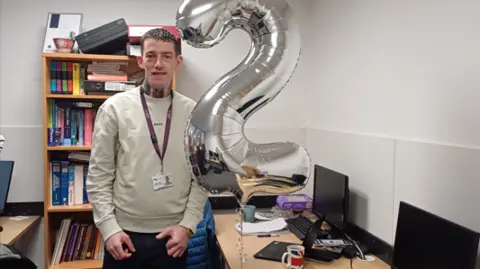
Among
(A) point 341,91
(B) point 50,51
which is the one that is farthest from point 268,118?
(B) point 50,51

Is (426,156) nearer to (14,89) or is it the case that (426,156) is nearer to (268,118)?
(268,118)

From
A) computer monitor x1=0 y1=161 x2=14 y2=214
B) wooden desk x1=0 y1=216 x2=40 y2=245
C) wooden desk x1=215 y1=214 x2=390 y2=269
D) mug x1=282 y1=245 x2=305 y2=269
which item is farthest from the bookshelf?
mug x1=282 y1=245 x2=305 y2=269

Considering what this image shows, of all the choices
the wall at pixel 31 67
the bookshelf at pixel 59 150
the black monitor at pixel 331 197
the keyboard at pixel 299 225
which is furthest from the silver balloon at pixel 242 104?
the wall at pixel 31 67

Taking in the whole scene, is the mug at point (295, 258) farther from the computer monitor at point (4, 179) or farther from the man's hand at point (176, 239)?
the computer monitor at point (4, 179)

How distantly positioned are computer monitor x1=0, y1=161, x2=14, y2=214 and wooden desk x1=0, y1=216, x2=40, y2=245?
0.11m

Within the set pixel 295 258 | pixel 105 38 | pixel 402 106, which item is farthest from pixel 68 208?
pixel 402 106

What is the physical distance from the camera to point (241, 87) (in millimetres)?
1378

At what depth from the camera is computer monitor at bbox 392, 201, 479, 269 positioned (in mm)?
1433

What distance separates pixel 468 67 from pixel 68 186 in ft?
8.27

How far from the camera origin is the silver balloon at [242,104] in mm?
1319

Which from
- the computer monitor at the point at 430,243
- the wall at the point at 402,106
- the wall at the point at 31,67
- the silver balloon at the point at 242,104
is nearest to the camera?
the silver balloon at the point at 242,104

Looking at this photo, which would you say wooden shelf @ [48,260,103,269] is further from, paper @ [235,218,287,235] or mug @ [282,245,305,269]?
mug @ [282,245,305,269]

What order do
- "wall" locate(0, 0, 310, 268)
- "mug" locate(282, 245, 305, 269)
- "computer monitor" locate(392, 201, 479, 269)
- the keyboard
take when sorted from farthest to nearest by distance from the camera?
"wall" locate(0, 0, 310, 268) → the keyboard → "mug" locate(282, 245, 305, 269) → "computer monitor" locate(392, 201, 479, 269)

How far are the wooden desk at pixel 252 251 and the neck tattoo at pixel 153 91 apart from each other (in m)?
0.85
